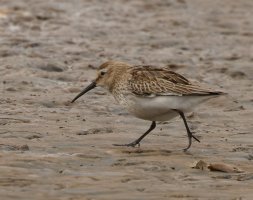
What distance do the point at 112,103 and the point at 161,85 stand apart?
8.77 ft

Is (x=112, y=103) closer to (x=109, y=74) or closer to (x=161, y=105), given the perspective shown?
(x=109, y=74)

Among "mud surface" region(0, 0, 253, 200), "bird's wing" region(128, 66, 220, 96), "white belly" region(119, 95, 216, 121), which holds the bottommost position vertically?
"mud surface" region(0, 0, 253, 200)

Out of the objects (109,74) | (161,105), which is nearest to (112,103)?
(109,74)

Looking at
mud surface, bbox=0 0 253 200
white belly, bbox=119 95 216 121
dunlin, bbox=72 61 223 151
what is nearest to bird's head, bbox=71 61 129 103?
dunlin, bbox=72 61 223 151

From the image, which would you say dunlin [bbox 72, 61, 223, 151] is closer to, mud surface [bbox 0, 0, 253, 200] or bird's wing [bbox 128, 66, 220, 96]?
bird's wing [bbox 128, 66, 220, 96]

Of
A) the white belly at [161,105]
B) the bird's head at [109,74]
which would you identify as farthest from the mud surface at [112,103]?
the bird's head at [109,74]

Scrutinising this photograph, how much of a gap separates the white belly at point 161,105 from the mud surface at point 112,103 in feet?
1.23

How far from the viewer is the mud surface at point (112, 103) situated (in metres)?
7.87

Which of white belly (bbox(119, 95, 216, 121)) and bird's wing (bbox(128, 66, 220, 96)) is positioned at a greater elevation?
bird's wing (bbox(128, 66, 220, 96))

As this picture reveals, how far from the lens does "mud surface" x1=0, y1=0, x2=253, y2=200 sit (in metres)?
7.87

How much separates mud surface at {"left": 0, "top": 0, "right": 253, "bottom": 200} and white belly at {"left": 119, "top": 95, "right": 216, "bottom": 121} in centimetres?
37

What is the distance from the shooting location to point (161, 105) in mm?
9766

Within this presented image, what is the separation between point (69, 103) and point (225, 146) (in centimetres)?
299

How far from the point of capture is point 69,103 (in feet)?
40.3
